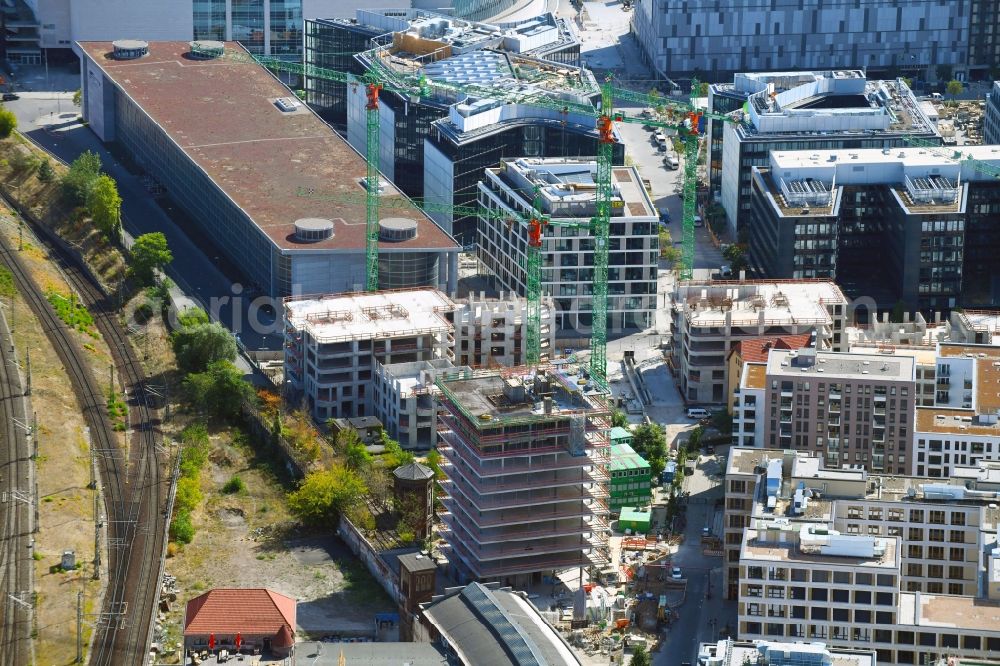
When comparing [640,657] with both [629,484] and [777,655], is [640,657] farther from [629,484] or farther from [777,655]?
[629,484]

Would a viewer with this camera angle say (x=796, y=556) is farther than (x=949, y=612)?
Yes

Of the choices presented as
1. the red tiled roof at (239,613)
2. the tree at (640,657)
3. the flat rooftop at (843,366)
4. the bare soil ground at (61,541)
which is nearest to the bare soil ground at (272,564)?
the bare soil ground at (61,541)

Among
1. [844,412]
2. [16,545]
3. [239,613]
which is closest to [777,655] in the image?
[239,613]

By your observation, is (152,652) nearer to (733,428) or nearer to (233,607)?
(233,607)

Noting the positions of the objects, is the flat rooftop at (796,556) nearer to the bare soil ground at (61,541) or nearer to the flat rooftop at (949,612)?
the flat rooftop at (949,612)

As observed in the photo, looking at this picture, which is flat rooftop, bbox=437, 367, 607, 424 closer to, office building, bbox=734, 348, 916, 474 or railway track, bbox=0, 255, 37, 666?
office building, bbox=734, 348, 916, 474

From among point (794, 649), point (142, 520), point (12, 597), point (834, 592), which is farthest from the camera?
point (142, 520)

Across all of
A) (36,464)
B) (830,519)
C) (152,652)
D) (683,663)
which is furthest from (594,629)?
(36,464)
